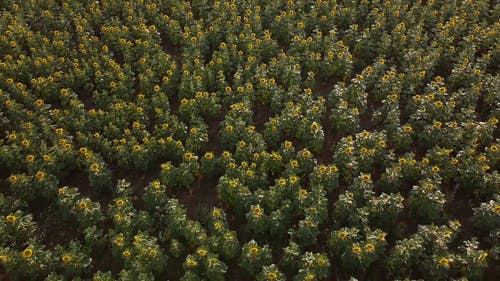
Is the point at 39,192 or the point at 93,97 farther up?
the point at 93,97

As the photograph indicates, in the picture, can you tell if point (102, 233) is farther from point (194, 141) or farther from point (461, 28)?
point (461, 28)

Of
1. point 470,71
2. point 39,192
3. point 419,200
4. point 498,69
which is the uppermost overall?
point 498,69

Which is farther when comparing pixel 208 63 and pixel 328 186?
pixel 208 63

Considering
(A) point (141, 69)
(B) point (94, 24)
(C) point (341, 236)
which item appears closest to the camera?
(C) point (341, 236)

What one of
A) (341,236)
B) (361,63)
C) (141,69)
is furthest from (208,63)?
(341,236)

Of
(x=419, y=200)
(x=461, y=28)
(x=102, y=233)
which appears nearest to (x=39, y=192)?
(x=102, y=233)

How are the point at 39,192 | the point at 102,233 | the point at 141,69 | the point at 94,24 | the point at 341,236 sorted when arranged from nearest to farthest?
the point at 341,236 < the point at 102,233 < the point at 39,192 < the point at 141,69 < the point at 94,24

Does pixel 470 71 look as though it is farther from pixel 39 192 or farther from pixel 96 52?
pixel 39 192
